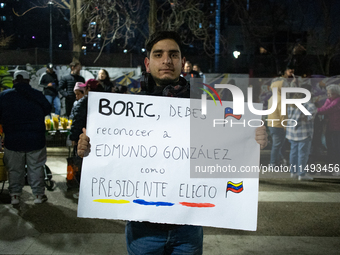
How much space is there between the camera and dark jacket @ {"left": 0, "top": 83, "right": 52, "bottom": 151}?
5469mm

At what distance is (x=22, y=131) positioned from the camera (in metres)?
5.51

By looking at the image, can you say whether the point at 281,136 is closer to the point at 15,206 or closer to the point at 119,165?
the point at 15,206

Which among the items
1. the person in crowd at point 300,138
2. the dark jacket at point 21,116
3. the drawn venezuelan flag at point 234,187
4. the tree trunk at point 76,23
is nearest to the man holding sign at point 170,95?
the drawn venezuelan flag at point 234,187

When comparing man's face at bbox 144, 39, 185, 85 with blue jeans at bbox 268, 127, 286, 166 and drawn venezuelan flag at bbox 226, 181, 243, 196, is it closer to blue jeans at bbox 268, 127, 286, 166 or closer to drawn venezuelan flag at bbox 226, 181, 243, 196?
drawn venezuelan flag at bbox 226, 181, 243, 196

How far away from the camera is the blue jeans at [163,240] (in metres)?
2.12

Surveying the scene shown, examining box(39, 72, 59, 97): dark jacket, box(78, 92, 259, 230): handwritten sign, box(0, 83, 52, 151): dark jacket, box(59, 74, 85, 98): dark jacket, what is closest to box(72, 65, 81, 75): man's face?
box(59, 74, 85, 98): dark jacket

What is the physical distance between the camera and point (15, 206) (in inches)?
220

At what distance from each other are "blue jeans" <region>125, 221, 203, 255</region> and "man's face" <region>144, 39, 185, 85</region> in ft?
2.86

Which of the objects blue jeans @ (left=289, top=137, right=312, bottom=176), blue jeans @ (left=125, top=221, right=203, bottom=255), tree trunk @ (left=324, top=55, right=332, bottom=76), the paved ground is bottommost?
the paved ground

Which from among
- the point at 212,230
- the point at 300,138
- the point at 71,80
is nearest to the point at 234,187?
the point at 212,230

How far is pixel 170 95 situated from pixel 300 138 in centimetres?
573

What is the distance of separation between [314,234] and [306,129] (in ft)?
10.5

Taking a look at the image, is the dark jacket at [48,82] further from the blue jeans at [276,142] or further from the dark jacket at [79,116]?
the blue jeans at [276,142]

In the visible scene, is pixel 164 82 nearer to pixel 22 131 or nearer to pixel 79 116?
pixel 79 116
